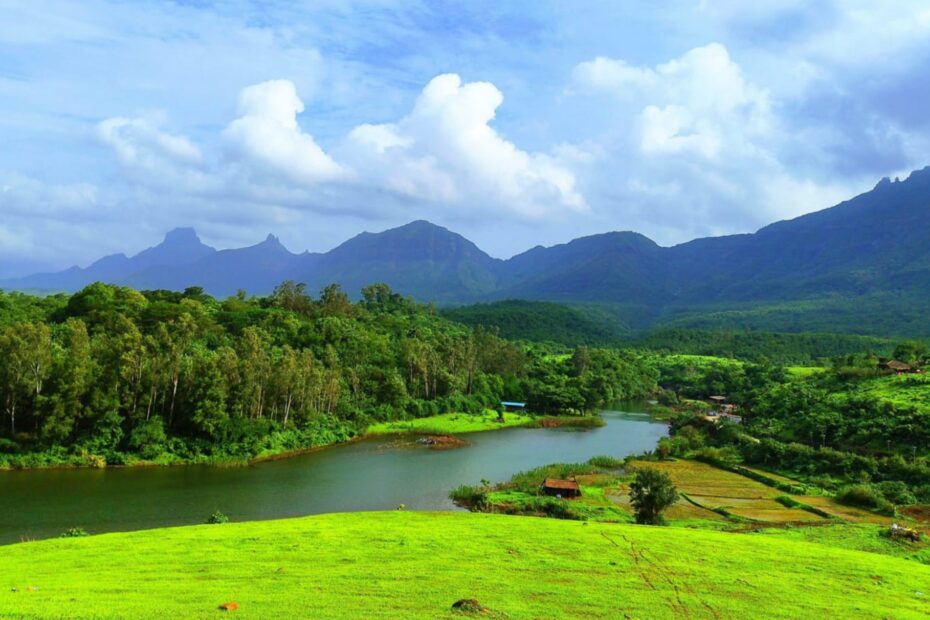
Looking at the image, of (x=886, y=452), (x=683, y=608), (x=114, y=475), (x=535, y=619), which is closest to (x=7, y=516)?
(x=114, y=475)

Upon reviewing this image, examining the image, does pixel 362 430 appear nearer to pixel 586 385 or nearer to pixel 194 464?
pixel 194 464

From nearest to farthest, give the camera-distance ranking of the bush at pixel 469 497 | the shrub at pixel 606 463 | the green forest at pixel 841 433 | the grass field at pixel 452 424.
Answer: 1. the bush at pixel 469 497
2. the green forest at pixel 841 433
3. the shrub at pixel 606 463
4. the grass field at pixel 452 424

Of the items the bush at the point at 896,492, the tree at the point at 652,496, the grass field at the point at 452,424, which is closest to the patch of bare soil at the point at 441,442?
the grass field at the point at 452,424

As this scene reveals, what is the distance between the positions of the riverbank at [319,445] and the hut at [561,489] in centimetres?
2729

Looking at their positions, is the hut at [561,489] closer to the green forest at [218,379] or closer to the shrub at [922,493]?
the shrub at [922,493]

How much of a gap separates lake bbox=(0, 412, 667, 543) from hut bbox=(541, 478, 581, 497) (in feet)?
24.0

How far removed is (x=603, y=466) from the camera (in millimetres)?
57062

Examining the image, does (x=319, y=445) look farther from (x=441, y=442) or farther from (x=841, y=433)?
(x=841, y=433)

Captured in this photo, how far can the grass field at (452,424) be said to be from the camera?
74938 millimetres

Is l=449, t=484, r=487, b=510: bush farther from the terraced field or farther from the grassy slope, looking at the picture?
the grassy slope

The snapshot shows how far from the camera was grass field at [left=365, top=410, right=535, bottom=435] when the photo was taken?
74.9 m

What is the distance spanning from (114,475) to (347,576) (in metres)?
36.3

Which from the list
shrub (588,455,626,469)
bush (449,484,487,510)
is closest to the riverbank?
bush (449,484,487,510)

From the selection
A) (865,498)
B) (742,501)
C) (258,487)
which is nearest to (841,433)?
(865,498)
